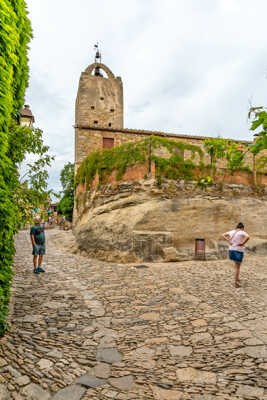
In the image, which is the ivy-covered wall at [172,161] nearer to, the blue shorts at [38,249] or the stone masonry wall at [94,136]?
the blue shorts at [38,249]

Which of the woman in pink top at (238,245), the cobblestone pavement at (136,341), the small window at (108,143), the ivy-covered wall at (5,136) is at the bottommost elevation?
the cobblestone pavement at (136,341)

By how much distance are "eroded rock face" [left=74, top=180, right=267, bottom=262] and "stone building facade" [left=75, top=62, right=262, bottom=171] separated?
7963 mm

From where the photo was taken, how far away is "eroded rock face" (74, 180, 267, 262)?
9.38 metres

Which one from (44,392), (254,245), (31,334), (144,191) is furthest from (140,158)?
(44,392)

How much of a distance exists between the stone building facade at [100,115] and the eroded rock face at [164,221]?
26.1ft

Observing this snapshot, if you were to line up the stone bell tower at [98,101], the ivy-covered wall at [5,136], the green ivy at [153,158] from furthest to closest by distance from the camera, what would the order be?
the stone bell tower at [98,101], the green ivy at [153,158], the ivy-covered wall at [5,136]

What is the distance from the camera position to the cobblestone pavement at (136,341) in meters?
2.36

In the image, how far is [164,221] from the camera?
9859 millimetres

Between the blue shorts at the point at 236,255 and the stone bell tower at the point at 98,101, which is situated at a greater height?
the stone bell tower at the point at 98,101

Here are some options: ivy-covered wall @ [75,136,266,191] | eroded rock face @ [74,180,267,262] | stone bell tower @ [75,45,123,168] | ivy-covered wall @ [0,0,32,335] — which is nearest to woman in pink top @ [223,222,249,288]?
eroded rock face @ [74,180,267,262]

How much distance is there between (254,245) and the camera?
10336 millimetres

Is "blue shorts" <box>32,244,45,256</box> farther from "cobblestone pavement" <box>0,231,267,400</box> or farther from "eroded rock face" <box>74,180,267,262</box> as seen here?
"eroded rock face" <box>74,180,267,262</box>

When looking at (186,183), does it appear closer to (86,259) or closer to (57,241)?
(86,259)

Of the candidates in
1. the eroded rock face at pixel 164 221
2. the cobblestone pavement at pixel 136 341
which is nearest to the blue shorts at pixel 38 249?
the cobblestone pavement at pixel 136 341
